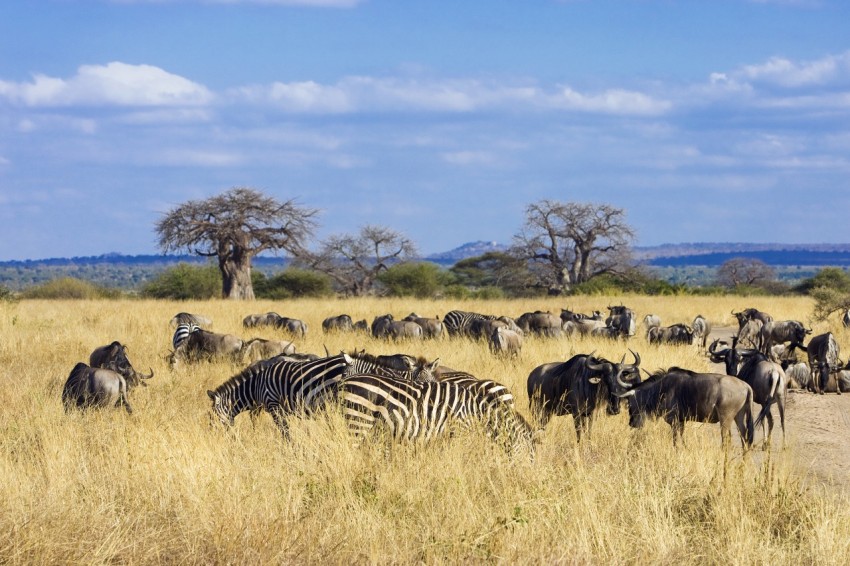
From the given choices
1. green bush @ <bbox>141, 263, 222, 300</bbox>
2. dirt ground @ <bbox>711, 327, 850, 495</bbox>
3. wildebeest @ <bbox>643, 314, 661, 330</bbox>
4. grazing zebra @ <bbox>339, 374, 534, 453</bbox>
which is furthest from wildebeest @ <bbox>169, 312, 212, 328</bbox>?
green bush @ <bbox>141, 263, 222, 300</bbox>

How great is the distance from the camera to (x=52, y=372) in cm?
1262

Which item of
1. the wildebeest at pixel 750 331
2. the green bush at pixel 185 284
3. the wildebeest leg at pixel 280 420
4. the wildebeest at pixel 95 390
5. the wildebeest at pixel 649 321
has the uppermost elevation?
the green bush at pixel 185 284

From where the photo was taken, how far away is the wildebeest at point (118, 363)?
35.2ft

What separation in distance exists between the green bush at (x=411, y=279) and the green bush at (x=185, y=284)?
8.02 m

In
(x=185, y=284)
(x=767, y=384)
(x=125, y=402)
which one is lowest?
(x=767, y=384)

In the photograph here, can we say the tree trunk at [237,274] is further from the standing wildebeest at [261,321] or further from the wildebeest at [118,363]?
the wildebeest at [118,363]

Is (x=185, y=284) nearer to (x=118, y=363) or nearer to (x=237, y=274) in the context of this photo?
(x=237, y=274)

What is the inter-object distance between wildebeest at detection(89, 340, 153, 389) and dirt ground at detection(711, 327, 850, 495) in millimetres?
6601

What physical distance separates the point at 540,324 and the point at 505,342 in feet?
13.8

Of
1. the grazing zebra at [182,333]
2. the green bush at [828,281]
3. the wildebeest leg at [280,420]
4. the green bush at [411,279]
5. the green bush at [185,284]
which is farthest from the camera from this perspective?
the green bush at [411,279]

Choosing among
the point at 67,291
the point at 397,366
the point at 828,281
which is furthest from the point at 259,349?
the point at 828,281

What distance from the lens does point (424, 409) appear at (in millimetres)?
7277

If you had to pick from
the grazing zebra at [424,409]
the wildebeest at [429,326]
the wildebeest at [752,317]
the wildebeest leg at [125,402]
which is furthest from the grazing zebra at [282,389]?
the wildebeest at [752,317]

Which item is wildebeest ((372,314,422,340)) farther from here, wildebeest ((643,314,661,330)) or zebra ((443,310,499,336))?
wildebeest ((643,314,661,330))
